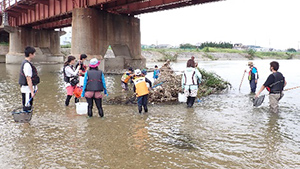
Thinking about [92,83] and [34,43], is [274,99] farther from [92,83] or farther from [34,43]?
[34,43]

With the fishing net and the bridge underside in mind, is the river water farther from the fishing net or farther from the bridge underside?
the bridge underside

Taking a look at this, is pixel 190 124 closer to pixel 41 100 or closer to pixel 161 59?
pixel 41 100

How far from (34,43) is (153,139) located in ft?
145

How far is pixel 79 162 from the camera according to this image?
15.0 feet

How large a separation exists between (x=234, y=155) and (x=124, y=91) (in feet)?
29.4

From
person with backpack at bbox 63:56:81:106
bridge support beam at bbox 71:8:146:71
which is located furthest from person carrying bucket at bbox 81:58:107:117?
bridge support beam at bbox 71:8:146:71

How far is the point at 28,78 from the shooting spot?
632 cm

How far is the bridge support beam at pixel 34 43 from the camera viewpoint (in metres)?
41.5

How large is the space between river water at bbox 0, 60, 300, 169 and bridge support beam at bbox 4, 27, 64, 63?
3703 centimetres

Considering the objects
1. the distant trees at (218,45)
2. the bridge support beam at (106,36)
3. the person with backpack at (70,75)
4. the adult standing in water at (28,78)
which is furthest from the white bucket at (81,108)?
the distant trees at (218,45)

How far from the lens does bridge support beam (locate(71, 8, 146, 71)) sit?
2333 cm

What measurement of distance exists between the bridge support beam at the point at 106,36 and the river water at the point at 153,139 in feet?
48.8

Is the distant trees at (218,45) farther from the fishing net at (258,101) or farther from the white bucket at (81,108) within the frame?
the white bucket at (81,108)

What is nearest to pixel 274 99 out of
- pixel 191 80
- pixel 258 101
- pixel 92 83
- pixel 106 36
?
pixel 258 101
